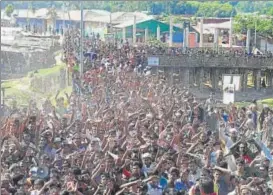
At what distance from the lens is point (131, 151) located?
27.2ft

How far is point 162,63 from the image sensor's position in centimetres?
3056

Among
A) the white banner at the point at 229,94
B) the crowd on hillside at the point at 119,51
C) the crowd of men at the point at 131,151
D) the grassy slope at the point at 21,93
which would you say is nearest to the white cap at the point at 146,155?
the crowd of men at the point at 131,151

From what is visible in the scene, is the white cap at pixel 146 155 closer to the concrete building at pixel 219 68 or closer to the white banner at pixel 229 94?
the white banner at pixel 229 94

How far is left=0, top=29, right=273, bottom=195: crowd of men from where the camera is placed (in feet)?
23.7

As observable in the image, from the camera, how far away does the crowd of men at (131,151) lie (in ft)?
23.7

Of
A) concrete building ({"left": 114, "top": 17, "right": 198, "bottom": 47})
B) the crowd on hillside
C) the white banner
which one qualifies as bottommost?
the white banner

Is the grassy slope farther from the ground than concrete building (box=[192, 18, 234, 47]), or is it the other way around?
concrete building (box=[192, 18, 234, 47])

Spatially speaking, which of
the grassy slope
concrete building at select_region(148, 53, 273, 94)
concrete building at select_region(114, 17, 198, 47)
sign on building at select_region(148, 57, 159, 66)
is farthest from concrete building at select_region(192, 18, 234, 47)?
the grassy slope

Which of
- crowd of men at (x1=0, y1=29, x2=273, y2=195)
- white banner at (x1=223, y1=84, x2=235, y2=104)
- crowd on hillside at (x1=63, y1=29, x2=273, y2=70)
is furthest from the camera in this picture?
crowd on hillside at (x1=63, y1=29, x2=273, y2=70)

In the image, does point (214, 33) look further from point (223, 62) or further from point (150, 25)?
point (223, 62)

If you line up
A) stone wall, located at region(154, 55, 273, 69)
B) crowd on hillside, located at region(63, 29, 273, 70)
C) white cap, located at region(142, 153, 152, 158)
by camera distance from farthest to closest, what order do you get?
stone wall, located at region(154, 55, 273, 69) < crowd on hillside, located at region(63, 29, 273, 70) < white cap, located at region(142, 153, 152, 158)

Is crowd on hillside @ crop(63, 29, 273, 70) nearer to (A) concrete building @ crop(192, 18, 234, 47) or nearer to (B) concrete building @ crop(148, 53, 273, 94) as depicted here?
(B) concrete building @ crop(148, 53, 273, 94)

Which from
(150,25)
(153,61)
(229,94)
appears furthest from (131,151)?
(150,25)

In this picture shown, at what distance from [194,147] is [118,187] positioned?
1.85 metres
